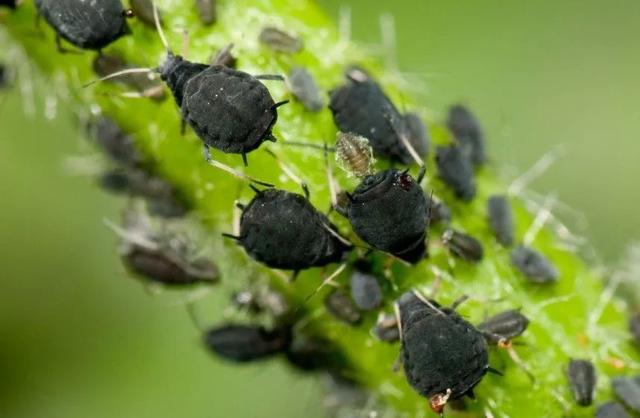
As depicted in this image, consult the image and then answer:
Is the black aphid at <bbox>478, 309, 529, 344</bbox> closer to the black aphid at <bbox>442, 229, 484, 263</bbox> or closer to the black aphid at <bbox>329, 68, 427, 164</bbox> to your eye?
the black aphid at <bbox>442, 229, 484, 263</bbox>

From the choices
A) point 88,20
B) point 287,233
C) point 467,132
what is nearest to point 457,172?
point 467,132

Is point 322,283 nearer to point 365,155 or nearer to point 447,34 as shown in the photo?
point 365,155

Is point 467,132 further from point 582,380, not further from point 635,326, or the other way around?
point 582,380

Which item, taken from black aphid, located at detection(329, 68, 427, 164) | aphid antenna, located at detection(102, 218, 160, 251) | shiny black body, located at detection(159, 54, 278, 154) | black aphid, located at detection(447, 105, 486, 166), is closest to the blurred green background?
black aphid, located at detection(447, 105, 486, 166)

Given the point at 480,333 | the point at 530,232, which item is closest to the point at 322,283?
the point at 480,333

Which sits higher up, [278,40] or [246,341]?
[278,40]

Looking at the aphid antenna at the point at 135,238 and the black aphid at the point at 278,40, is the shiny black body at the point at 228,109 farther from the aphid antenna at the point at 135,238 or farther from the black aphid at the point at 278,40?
the aphid antenna at the point at 135,238
